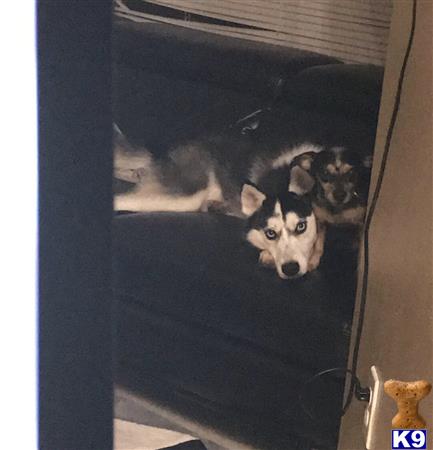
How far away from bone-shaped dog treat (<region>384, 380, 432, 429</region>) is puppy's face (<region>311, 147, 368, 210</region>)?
0.25 metres

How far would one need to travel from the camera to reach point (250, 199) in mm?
715

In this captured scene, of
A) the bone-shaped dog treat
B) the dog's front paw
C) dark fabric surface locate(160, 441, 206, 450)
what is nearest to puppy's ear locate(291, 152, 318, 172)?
the dog's front paw

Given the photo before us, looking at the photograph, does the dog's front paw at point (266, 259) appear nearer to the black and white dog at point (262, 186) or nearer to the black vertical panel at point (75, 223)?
the black and white dog at point (262, 186)

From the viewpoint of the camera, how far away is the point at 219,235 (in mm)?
725

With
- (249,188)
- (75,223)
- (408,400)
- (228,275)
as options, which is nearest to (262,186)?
(249,188)

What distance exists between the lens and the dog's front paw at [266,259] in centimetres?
72

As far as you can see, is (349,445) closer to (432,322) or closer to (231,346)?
(231,346)

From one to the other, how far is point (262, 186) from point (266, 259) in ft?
0.29

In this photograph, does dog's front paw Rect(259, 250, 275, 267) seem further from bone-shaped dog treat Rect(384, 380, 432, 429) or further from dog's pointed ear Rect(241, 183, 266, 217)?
bone-shaped dog treat Rect(384, 380, 432, 429)

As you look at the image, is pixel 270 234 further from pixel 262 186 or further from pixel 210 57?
pixel 210 57
